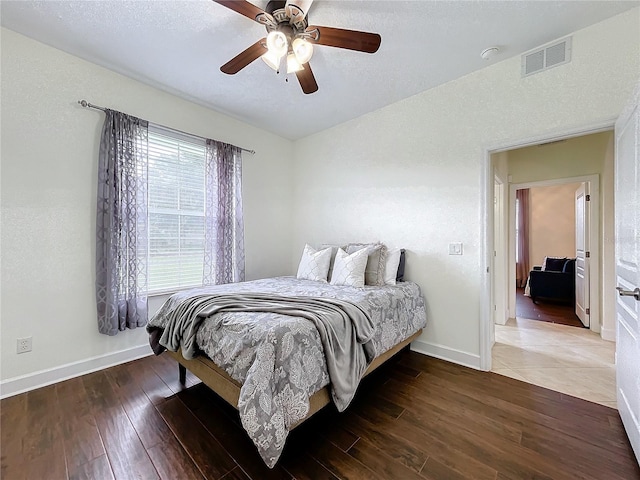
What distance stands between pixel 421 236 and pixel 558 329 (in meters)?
2.33

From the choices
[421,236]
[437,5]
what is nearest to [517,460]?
[421,236]

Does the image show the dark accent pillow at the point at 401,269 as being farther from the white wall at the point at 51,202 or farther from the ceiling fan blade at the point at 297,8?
the white wall at the point at 51,202

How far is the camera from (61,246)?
227 centimetres

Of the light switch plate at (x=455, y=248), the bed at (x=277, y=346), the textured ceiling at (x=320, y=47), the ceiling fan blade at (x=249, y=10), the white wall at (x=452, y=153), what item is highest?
the textured ceiling at (x=320, y=47)

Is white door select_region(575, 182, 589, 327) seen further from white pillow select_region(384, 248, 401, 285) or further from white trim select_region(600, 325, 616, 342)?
white pillow select_region(384, 248, 401, 285)

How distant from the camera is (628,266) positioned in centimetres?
155

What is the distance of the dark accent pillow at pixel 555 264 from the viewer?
5.08 m

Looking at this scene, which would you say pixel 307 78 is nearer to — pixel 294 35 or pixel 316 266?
pixel 294 35

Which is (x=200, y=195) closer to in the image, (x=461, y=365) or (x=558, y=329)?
(x=461, y=365)

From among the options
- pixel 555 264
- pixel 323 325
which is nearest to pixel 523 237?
pixel 555 264

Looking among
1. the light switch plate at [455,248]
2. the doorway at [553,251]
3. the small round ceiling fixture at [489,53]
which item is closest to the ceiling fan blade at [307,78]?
Result: the small round ceiling fixture at [489,53]

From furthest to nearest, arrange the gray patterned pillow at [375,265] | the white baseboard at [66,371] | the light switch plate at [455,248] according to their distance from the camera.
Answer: the gray patterned pillow at [375,265] → the light switch plate at [455,248] → the white baseboard at [66,371]

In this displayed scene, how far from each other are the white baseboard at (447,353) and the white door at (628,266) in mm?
915

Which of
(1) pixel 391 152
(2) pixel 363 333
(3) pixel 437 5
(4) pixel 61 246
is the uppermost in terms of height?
(3) pixel 437 5
